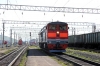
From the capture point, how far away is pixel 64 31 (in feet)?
96.5

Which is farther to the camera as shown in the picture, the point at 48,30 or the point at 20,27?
the point at 20,27

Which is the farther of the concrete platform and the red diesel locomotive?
the red diesel locomotive

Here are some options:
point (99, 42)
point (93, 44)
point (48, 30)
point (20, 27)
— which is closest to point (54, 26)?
point (48, 30)

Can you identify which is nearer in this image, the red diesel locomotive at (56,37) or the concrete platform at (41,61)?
the concrete platform at (41,61)

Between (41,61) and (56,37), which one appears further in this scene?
(56,37)

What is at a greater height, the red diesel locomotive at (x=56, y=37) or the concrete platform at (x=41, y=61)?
the red diesel locomotive at (x=56, y=37)

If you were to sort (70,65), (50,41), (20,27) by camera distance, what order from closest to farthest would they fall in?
(70,65) → (50,41) → (20,27)

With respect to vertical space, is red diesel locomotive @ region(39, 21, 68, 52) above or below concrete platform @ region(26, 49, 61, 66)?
above

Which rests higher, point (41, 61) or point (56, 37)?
point (56, 37)

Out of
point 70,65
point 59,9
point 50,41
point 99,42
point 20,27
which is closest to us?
point 70,65

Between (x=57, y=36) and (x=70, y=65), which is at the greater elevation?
(x=57, y=36)

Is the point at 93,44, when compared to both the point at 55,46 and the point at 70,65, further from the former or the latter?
the point at 70,65

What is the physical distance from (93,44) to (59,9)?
8.20m

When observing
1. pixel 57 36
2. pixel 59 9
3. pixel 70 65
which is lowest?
pixel 70 65
